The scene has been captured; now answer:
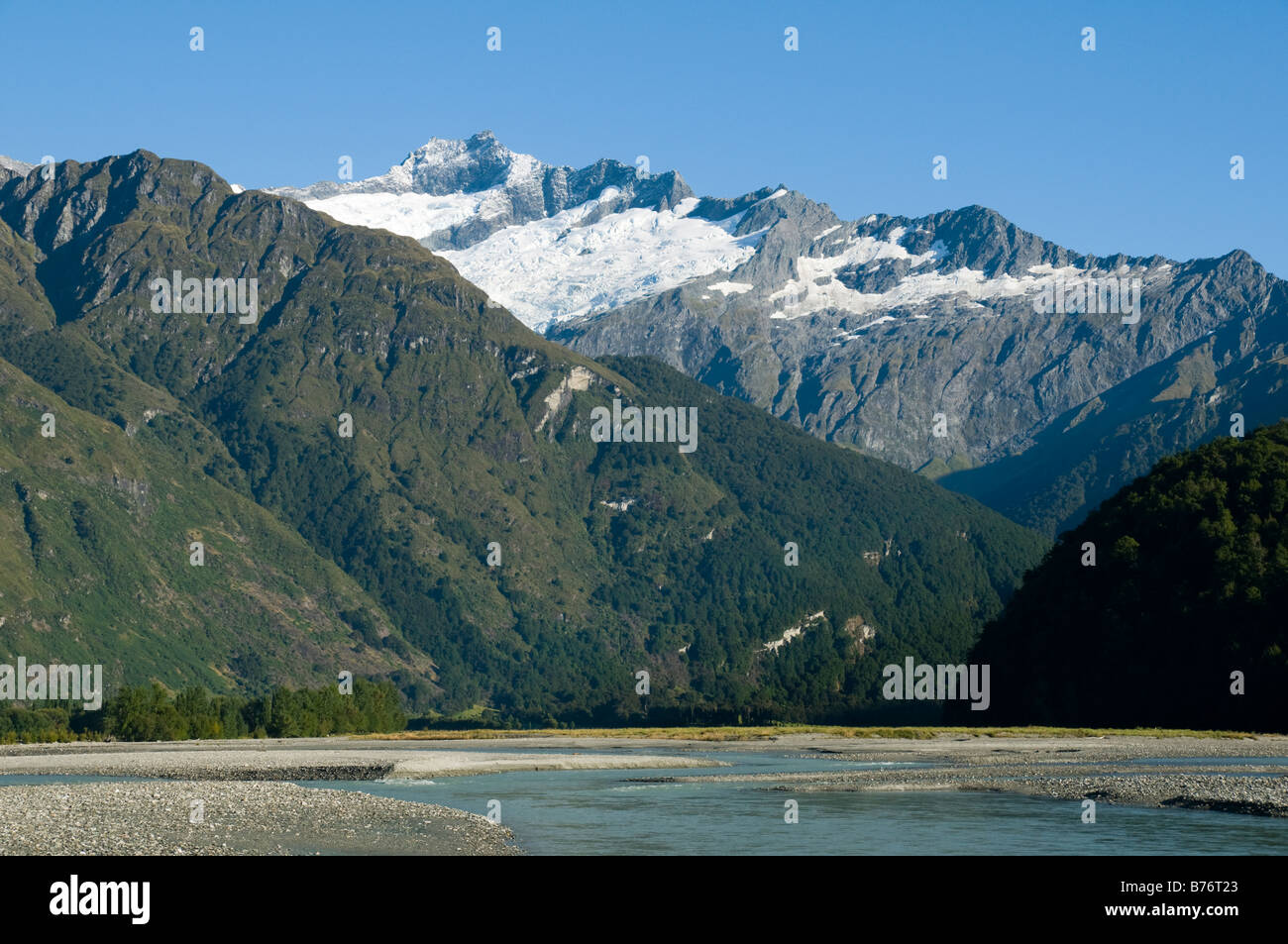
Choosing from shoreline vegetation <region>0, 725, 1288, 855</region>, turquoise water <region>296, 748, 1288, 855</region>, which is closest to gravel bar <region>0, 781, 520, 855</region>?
shoreline vegetation <region>0, 725, 1288, 855</region>

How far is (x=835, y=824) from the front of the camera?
7969 centimetres

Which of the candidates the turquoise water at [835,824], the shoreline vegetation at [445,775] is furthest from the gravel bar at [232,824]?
the turquoise water at [835,824]

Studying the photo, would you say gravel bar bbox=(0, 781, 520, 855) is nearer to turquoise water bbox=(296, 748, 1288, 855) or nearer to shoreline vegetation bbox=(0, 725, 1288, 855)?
shoreline vegetation bbox=(0, 725, 1288, 855)

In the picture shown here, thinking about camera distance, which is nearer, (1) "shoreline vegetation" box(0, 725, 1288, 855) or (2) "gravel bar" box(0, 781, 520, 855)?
(2) "gravel bar" box(0, 781, 520, 855)

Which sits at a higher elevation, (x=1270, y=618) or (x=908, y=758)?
(x=1270, y=618)

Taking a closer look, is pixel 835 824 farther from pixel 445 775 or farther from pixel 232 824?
pixel 445 775

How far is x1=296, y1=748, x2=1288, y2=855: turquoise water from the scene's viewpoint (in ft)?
225

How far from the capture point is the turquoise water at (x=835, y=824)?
225 ft
